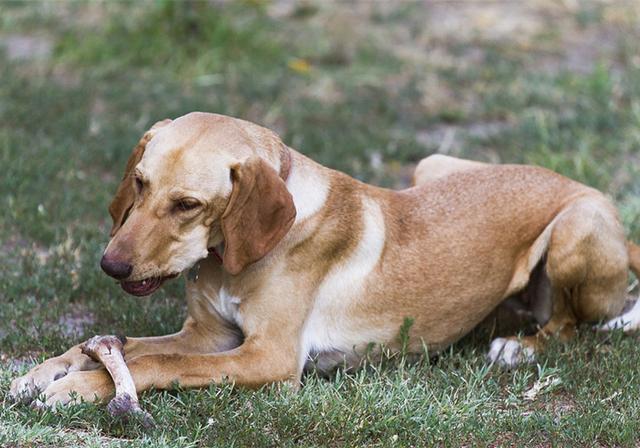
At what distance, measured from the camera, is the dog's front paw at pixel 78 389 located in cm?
439

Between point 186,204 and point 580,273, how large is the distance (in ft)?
6.99

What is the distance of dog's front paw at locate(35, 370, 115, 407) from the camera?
14.4 ft

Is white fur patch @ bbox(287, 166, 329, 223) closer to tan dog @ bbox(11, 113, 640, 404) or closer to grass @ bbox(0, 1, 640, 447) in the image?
tan dog @ bbox(11, 113, 640, 404)

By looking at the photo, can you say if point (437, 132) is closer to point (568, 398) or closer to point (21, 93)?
point (21, 93)

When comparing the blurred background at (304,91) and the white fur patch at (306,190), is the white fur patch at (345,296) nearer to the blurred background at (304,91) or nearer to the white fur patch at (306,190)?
→ the white fur patch at (306,190)

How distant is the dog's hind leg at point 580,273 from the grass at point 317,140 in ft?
0.42

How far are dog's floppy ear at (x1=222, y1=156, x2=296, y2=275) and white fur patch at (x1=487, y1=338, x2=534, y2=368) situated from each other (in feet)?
4.68

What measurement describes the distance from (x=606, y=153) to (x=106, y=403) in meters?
5.20

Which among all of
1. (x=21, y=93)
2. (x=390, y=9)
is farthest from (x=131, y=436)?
A: (x=390, y=9)

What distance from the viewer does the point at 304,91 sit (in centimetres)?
951

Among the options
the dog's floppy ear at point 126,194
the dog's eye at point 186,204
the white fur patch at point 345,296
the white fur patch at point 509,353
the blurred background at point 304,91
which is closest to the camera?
the dog's eye at point 186,204

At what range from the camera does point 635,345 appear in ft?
18.3

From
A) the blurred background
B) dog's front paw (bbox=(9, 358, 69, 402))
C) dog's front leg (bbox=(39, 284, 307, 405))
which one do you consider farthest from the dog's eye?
the blurred background

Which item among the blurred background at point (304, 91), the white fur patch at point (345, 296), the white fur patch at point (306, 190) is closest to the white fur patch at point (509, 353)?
the white fur patch at point (345, 296)
